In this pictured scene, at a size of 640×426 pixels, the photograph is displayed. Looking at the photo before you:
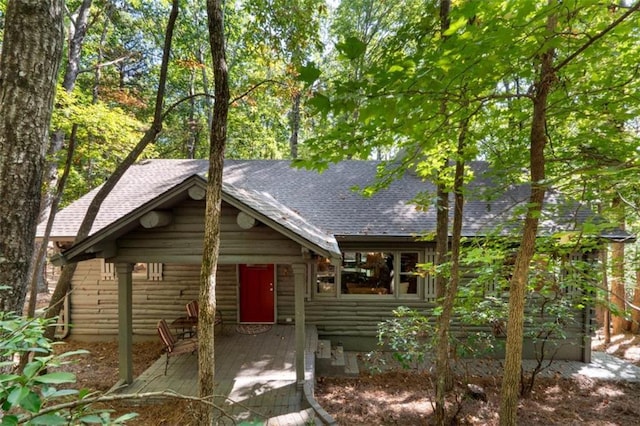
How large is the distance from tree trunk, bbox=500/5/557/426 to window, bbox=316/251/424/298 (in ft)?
15.3

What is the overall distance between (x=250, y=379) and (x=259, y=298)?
308cm

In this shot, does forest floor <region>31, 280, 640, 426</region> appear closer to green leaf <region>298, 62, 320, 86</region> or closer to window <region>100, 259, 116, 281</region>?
window <region>100, 259, 116, 281</region>

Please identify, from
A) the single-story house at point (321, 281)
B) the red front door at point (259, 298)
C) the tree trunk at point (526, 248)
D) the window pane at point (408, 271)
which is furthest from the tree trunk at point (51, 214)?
the window pane at point (408, 271)

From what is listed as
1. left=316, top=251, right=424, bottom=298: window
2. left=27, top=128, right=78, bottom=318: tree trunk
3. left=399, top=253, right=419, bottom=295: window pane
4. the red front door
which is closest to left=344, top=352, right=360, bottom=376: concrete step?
left=316, top=251, right=424, bottom=298: window

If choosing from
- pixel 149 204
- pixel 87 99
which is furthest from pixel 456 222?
pixel 87 99

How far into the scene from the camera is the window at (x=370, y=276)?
333 inches

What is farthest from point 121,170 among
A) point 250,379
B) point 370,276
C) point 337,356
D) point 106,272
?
point 370,276

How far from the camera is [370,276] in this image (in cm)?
871

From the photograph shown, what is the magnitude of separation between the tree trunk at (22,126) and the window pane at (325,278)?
6594 mm

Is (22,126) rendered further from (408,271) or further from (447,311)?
(408,271)

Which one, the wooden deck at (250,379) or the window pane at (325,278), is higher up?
the window pane at (325,278)

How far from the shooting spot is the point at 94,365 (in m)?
7.01

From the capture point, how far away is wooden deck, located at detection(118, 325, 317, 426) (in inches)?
185

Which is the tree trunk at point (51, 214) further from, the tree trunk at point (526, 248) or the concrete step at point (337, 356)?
the tree trunk at point (526, 248)
